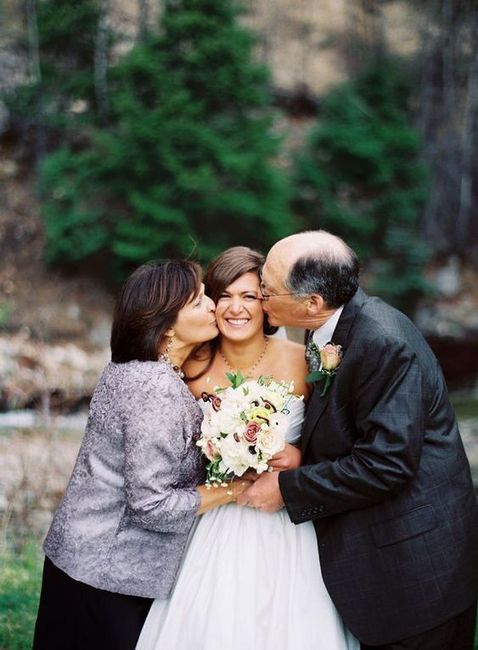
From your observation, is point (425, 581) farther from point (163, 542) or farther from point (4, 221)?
point (4, 221)

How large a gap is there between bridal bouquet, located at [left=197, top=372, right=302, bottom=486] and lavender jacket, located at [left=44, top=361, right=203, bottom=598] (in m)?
0.12

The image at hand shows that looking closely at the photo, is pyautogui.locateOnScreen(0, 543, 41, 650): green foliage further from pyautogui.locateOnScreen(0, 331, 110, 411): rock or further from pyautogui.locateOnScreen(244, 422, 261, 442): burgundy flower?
pyautogui.locateOnScreen(0, 331, 110, 411): rock

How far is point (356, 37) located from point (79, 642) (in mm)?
17751

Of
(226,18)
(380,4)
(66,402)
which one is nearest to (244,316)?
(66,402)

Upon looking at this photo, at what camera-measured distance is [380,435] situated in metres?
2.71

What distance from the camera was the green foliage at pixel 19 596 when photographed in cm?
408

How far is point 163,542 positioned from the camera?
3.03 meters

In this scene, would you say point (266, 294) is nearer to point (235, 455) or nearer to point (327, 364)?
point (327, 364)

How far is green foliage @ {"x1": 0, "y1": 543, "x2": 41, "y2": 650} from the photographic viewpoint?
408 cm

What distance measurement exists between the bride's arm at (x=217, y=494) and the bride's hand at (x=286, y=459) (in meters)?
0.16

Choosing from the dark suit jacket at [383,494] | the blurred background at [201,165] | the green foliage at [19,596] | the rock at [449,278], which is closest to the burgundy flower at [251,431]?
the dark suit jacket at [383,494]

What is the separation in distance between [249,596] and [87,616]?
668mm

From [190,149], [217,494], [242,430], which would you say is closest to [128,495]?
[217,494]

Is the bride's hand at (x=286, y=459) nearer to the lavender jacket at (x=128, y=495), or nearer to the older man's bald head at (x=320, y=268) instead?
the lavender jacket at (x=128, y=495)
